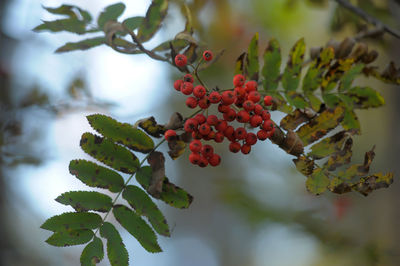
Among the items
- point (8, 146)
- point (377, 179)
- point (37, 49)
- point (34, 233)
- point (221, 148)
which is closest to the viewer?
point (377, 179)

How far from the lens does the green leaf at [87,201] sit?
2.56 ft

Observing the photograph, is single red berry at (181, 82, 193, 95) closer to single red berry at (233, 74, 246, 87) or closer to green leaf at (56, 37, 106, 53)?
A: single red berry at (233, 74, 246, 87)

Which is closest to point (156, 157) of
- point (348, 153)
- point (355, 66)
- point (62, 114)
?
point (348, 153)

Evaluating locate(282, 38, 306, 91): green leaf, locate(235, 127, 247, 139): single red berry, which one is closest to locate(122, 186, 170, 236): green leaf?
locate(235, 127, 247, 139): single red berry

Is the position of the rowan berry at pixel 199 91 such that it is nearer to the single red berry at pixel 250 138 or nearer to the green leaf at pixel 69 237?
the single red berry at pixel 250 138

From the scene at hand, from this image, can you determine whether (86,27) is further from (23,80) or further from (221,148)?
(221,148)

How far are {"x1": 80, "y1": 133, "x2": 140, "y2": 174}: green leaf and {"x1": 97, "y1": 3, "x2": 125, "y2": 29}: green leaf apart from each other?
0.41 meters

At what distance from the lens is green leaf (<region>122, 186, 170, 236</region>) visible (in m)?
0.77

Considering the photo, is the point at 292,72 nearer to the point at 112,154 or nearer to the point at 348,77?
the point at 348,77

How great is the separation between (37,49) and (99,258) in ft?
5.69

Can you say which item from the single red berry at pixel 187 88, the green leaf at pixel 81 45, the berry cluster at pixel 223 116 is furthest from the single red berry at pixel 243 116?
the green leaf at pixel 81 45

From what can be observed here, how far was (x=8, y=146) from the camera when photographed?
161 cm

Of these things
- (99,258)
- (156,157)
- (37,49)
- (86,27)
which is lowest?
(99,258)

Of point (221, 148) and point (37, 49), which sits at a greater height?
point (221, 148)
